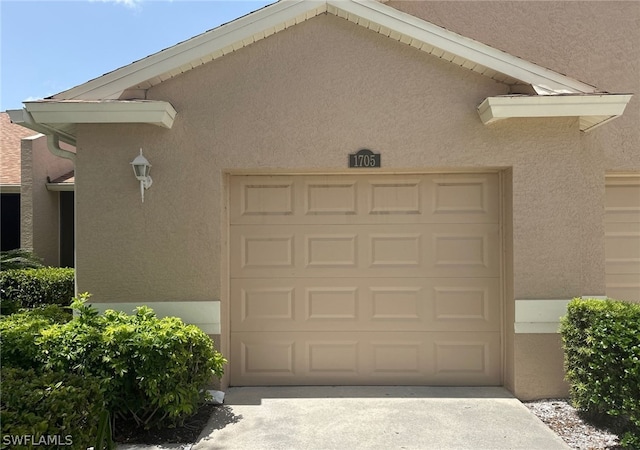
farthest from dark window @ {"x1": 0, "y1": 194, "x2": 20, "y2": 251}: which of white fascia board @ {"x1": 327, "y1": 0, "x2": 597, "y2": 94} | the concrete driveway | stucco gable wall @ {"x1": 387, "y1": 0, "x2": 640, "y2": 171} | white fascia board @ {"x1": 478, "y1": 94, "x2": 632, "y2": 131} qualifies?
white fascia board @ {"x1": 478, "y1": 94, "x2": 632, "y2": 131}

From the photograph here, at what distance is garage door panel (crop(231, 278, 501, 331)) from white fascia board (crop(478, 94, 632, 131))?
6.48ft

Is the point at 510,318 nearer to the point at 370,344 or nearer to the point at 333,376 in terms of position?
the point at 370,344

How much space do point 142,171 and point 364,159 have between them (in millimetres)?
2489

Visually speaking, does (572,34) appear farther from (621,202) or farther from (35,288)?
(35,288)

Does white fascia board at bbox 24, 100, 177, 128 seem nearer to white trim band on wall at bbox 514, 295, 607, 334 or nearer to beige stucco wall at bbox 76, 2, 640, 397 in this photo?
beige stucco wall at bbox 76, 2, 640, 397

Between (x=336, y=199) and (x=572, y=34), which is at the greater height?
(x=572, y=34)

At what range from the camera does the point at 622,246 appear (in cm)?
603

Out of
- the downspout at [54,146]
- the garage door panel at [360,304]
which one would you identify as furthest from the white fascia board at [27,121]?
the garage door panel at [360,304]

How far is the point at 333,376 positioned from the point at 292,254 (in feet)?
5.14

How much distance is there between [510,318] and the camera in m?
5.22

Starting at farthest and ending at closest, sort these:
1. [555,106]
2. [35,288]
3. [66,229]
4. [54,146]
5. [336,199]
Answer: [66,229] < [35,288] < [336,199] < [54,146] < [555,106]

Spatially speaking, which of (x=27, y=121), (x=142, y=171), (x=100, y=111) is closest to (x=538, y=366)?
(x=142, y=171)

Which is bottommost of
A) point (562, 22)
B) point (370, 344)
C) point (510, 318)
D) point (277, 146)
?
point (370, 344)

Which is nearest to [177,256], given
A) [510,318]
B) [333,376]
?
[333,376]
